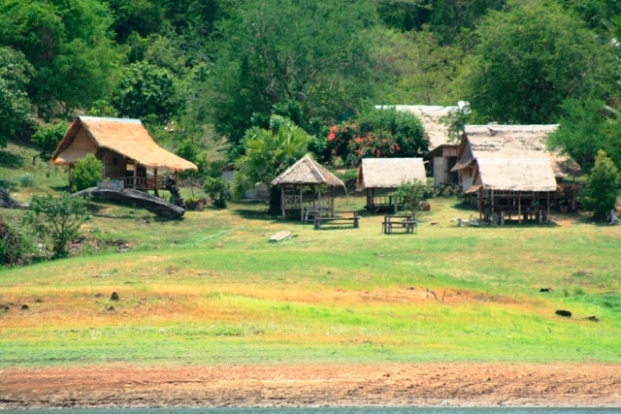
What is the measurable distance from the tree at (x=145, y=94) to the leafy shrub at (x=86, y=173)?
589 inches

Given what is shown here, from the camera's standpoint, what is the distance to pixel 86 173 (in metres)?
48.7

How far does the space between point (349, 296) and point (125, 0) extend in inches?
1943

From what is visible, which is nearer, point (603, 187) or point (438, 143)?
point (603, 187)

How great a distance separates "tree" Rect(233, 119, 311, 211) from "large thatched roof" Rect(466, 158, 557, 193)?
7720mm

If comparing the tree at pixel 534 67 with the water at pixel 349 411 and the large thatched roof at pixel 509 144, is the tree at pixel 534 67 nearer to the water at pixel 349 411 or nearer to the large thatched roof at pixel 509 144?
the large thatched roof at pixel 509 144

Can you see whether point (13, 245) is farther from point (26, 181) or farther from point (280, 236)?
point (26, 181)

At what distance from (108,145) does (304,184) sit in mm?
8288

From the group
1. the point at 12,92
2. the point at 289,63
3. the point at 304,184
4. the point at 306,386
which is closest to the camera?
the point at 306,386

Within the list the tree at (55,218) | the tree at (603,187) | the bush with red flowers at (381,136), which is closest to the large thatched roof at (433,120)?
the bush with red flowers at (381,136)

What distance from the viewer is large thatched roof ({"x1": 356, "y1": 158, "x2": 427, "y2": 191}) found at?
49.5 metres

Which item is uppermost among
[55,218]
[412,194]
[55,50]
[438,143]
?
[55,50]

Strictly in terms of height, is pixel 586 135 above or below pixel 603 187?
above

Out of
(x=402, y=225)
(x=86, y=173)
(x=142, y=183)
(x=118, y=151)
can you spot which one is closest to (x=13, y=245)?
(x=86, y=173)

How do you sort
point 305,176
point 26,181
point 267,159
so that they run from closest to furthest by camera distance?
1. point 305,176
2. point 267,159
3. point 26,181
